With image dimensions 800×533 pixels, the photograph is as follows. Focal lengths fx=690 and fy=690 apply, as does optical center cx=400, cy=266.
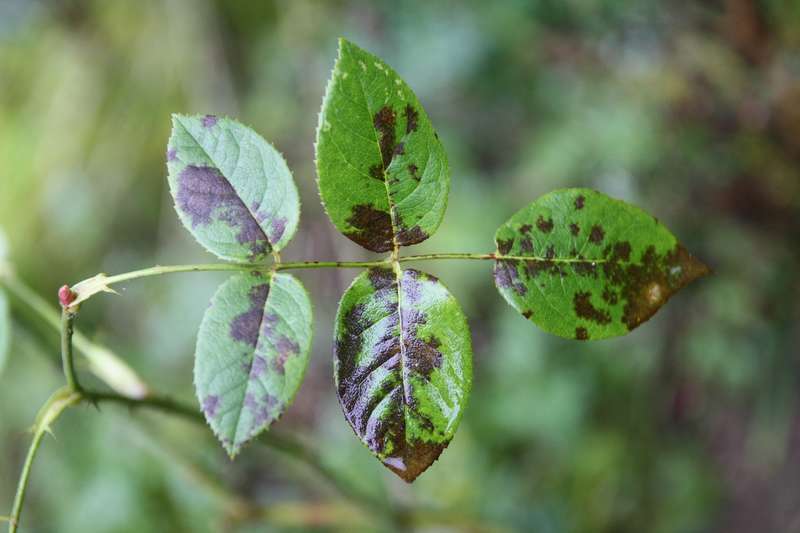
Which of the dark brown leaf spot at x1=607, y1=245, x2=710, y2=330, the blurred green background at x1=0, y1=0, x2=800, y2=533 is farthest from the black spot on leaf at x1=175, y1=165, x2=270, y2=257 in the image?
the blurred green background at x1=0, y1=0, x2=800, y2=533

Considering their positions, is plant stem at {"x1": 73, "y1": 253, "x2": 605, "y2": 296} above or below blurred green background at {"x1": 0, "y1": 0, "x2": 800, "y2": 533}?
below

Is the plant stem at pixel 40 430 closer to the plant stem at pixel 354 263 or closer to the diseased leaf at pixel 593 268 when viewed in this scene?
the plant stem at pixel 354 263

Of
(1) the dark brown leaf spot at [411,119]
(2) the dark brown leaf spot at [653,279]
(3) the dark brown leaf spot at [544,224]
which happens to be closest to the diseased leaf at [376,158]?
(1) the dark brown leaf spot at [411,119]

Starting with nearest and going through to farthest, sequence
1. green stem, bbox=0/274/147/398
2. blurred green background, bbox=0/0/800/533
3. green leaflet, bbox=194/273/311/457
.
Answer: green leaflet, bbox=194/273/311/457 < green stem, bbox=0/274/147/398 < blurred green background, bbox=0/0/800/533

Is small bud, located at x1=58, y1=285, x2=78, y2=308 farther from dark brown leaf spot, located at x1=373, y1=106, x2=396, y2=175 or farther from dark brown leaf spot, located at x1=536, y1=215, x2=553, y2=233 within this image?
dark brown leaf spot, located at x1=536, y1=215, x2=553, y2=233

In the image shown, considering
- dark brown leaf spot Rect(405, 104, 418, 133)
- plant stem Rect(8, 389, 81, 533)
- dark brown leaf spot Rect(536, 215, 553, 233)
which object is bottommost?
plant stem Rect(8, 389, 81, 533)

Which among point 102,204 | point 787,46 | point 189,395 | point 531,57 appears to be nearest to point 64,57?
point 102,204

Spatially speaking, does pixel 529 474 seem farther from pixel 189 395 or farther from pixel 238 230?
pixel 238 230
